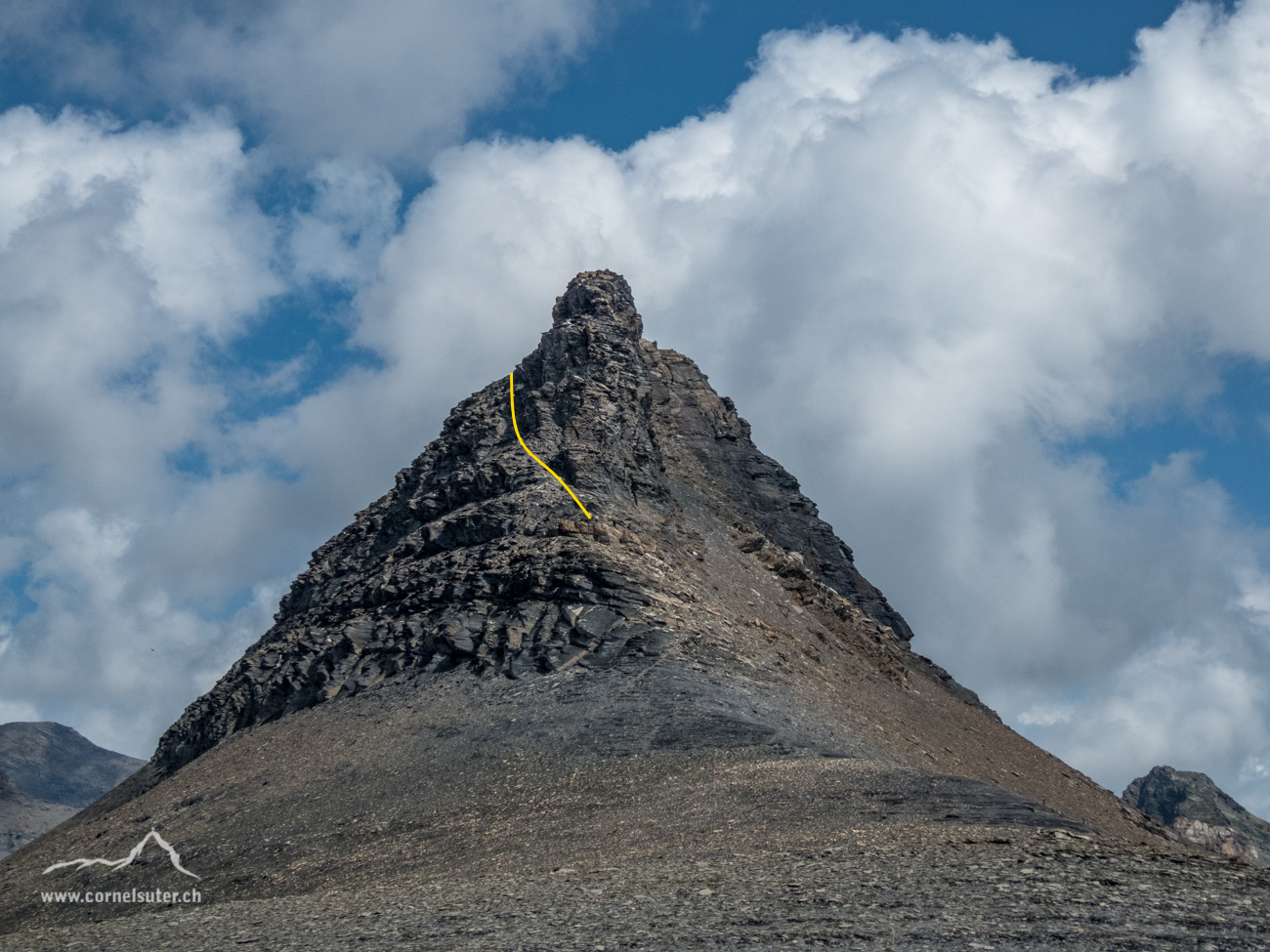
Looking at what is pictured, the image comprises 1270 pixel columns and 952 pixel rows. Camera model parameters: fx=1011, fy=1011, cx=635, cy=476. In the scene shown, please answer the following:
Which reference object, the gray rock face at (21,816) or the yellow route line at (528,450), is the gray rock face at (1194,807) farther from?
the gray rock face at (21,816)

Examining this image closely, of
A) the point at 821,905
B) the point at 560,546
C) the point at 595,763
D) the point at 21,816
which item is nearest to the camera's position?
the point at 821,905

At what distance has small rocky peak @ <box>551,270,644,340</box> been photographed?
77.4 m

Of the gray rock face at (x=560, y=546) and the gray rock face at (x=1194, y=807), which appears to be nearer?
the gray rock face at (x=560, y=546)

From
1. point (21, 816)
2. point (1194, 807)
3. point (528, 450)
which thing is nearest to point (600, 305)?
point (528, 450)

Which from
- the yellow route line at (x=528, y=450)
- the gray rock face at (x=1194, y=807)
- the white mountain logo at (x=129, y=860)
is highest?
the yellow route line at (x=528, y=450)

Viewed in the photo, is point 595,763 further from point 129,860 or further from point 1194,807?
point 1194,807

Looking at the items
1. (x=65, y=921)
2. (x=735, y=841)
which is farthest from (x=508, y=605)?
(x=735, y=841)

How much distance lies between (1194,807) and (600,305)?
79.8 meters

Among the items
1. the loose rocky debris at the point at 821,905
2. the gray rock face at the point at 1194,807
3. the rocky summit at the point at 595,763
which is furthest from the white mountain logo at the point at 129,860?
the gray rock face at the point at 1194,807

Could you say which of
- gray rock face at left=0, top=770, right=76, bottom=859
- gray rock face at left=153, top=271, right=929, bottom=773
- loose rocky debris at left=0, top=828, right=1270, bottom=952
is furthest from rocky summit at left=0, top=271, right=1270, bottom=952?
gray rock face at left=0, top=770, right=76, bottom=859

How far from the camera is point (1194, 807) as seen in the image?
338 ft

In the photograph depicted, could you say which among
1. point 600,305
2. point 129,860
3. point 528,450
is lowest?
point 129,860

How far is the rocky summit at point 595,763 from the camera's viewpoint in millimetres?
19828

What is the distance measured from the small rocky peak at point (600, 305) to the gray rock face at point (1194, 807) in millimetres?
69129
